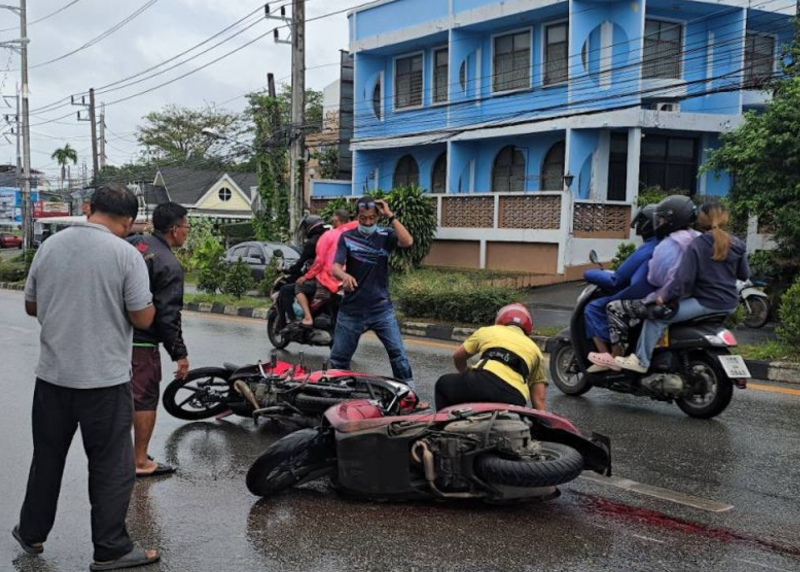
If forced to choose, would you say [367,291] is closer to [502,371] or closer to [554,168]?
[502,371]

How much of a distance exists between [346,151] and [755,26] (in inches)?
661

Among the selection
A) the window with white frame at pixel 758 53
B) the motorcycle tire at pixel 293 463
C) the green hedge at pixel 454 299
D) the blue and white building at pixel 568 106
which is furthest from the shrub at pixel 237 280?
the window with white frame at pixel 758 53

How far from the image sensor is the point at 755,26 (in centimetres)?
2558

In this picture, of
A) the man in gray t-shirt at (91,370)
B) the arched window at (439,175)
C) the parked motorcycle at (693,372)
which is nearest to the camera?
the man in gray t-shirt at (91,370)

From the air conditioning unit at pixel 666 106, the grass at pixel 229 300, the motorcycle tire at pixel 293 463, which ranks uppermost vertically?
the air conditioning unit at pixel 666 106

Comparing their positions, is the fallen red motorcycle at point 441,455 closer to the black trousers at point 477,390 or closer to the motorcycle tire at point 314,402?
the black trousers at point 477,390

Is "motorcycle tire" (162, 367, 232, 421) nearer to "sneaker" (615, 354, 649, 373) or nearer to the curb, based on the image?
"sneaker" (615, 354, 649, 373)

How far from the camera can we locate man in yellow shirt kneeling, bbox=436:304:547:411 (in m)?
5.05

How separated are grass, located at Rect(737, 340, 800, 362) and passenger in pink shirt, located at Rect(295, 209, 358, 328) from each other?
491 centimetres

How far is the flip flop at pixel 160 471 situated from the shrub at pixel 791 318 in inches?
284

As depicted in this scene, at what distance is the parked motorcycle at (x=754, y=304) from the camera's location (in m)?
14.2

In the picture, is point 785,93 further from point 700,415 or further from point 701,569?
point 701,569

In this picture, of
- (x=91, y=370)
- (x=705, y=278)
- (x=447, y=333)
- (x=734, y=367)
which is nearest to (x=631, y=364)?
(x=734, y=367)

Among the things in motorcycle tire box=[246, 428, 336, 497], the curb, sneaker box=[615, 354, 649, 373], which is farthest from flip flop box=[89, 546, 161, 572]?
the curb
